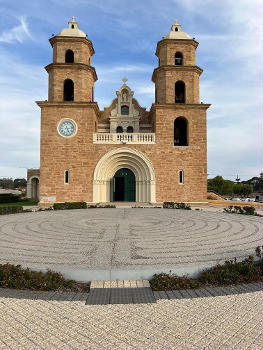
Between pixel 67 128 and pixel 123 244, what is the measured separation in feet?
50.3

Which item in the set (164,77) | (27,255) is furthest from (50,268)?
(164,77)

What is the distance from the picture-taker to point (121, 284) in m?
4.87

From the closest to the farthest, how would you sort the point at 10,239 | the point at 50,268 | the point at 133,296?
the point at 133,296
the point at 50,268
the point at 10,239

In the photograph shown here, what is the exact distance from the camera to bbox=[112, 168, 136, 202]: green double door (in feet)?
74.8

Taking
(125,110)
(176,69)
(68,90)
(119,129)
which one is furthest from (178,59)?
(68,90)

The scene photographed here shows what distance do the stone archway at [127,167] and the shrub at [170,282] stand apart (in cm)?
1580

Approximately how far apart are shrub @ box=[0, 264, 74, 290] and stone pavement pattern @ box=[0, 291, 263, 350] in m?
0.45

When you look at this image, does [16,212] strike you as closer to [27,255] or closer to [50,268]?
[27,255]

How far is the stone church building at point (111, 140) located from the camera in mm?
20422

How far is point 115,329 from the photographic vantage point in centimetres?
335

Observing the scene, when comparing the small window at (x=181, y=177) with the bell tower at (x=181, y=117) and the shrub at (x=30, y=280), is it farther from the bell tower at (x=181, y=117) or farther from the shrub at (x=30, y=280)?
the shrub at (x=30, y=280)

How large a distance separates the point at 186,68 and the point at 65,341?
22329 mm

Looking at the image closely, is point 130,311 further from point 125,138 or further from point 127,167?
point 127,167

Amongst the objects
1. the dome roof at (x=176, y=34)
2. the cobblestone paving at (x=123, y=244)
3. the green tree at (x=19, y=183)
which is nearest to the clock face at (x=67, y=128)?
the cobblestone paving at (x=123, y=244)
